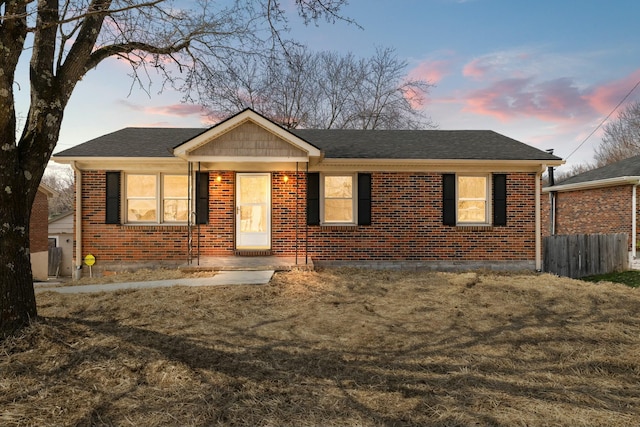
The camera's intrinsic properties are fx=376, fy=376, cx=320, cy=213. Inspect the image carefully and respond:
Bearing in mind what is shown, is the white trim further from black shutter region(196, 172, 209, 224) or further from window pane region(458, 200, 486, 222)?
window pane region(458, 200, 486, 222)

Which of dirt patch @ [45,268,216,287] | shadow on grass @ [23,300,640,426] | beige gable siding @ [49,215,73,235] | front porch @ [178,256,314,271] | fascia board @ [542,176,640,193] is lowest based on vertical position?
shadow on grass @ [23,300,640,426]

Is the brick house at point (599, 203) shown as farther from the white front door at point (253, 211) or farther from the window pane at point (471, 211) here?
the white front door at point (253, 211)

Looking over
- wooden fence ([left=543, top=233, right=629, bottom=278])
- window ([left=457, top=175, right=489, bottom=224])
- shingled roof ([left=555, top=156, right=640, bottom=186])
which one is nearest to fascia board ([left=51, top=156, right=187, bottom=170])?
window ([left=457, top=175, right=489, bottom=224])

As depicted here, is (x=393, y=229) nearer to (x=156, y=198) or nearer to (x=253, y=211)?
(x=253, y=211)

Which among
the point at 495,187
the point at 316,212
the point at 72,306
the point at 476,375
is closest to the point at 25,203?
the point at 72,306

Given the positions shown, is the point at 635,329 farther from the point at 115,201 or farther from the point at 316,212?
the point at 115,201

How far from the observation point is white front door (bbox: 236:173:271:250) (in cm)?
1091

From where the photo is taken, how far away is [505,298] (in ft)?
24.3

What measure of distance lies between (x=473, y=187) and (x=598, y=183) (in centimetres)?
791

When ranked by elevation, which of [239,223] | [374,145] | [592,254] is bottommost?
[592,254]

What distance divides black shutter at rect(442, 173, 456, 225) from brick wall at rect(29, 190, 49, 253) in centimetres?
2502

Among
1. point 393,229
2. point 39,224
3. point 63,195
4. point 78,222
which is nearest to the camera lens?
A: point 78,222

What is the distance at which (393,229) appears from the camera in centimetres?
1091

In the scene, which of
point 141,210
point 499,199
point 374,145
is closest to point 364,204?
point 374,145
